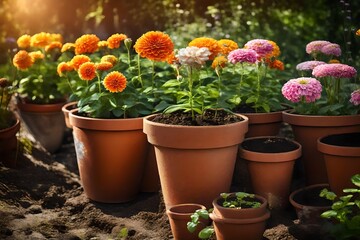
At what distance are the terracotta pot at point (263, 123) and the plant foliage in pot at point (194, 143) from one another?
28cm

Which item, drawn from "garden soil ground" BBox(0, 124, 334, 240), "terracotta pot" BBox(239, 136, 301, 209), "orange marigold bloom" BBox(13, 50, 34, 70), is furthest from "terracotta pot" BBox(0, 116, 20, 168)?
"terracotta pot" BBox(239, 136, 301, 209)

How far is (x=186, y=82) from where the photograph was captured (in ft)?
13.4

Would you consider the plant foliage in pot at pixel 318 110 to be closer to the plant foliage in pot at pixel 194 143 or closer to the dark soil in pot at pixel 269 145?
the dark soil in pot at pixel 269 145

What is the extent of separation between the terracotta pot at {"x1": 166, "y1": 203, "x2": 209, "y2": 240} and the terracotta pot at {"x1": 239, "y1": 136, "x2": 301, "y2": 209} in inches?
17.0

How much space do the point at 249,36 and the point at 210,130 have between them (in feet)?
12.2

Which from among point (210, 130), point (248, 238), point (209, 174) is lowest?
point (248, 238)

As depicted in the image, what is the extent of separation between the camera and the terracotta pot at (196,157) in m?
3.46

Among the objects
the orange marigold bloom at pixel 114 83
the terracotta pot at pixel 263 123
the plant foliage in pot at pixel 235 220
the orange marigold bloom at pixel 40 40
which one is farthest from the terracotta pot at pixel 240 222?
the orange marigold bloom at pixel 40 40

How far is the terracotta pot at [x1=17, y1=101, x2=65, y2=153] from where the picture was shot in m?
5.39

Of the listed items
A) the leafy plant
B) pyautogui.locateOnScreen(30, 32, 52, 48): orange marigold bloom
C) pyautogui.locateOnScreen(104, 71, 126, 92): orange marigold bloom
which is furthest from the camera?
pyautogui.locateOnScreen(30, 32, 52, 48): orange marigold bloom

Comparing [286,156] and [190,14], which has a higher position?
[190,14]

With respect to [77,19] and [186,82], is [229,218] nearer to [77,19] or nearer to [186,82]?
[186,82]

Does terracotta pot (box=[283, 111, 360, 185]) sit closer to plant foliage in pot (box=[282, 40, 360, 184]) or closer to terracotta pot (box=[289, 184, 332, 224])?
plant foliage in pot (box=[282, 40, 360, 184])

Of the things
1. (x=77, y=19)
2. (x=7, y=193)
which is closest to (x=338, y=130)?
(x=7, y=193)
